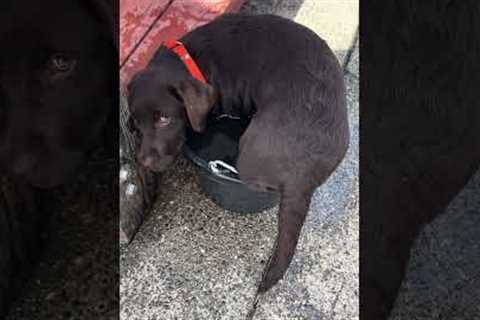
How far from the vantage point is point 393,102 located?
6.05 ft

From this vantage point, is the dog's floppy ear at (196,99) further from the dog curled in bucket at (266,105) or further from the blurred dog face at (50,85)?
the blurred dog face at (50,85)

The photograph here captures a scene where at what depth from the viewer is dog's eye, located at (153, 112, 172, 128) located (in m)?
2.09

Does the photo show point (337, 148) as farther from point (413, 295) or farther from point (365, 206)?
point (413, 295)

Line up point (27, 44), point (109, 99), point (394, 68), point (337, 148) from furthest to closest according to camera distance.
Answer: point (337, 148) < point (109, 99) < point (394, 68) < point (27, 44)

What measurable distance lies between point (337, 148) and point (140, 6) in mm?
970

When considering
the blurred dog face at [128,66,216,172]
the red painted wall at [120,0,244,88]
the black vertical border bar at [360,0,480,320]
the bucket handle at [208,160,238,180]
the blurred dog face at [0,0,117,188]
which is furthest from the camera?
the red painted wall at [120,0,244,88]

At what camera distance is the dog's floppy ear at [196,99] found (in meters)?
2.07

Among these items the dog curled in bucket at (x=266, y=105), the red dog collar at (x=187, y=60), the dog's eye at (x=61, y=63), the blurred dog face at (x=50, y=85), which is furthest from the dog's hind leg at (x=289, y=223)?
the dog's eye at (x=61, y=63)

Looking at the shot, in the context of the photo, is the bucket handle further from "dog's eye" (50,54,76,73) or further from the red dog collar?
"dog's eye" (50,54,76,73)

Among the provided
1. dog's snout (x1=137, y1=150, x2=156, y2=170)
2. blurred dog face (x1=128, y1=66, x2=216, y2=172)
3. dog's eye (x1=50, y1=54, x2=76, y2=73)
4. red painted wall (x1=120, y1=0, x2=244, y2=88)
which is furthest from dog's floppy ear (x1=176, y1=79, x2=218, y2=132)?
dog's eye (x1=50, y1=54, x2=76, y2=73)

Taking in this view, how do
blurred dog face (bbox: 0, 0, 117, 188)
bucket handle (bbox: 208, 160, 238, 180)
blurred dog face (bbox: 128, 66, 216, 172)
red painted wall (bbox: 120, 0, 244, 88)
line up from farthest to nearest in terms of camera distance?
red painted wall (bbox: 120, 0, 244, 88) < bucket handle (bbox: 208, 160, 238, 180) < blurred dog face (bbox: 128, 66, 216, 172) < blurred dog face (bbox: 0, 0, 117, 188)

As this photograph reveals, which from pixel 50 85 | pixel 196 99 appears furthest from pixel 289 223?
pixel 50 85

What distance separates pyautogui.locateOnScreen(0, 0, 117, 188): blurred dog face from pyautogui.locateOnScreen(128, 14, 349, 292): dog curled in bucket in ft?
0.78

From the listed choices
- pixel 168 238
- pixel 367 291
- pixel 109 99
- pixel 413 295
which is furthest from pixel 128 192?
pixel 413 295
